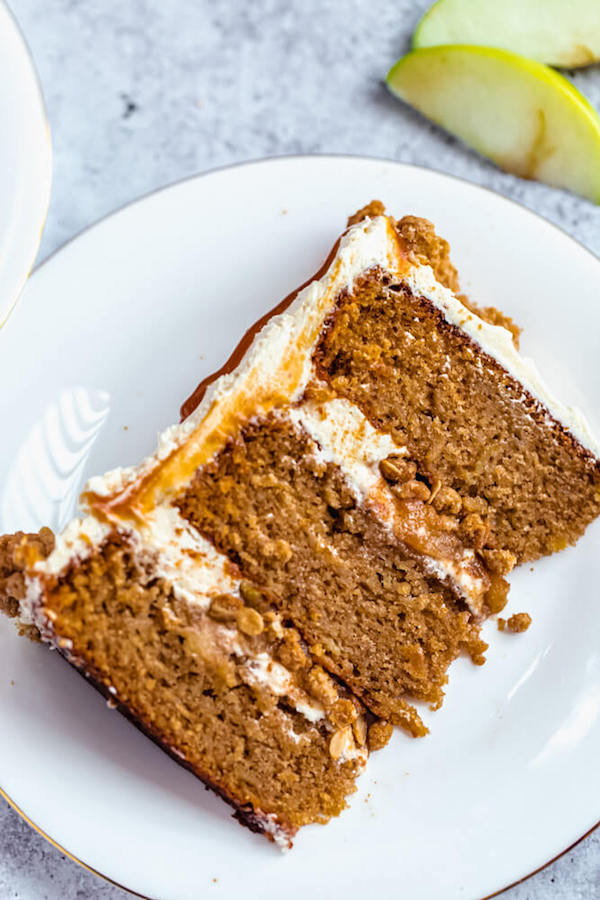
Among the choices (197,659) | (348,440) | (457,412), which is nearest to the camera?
(197,659)

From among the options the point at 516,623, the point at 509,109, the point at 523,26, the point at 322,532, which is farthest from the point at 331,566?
the point at 523,26

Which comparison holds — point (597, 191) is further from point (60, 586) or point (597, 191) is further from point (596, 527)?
point (60, 586)

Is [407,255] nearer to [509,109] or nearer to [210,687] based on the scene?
[509,109]

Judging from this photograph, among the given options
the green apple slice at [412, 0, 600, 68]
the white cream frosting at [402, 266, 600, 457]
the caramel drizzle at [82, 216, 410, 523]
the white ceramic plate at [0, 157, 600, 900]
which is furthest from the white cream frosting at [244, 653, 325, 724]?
the green apple slice at [412, 0, 600, 68]

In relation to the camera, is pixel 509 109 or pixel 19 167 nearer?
pixel 19 167

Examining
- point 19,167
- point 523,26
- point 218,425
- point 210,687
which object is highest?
point 523,26

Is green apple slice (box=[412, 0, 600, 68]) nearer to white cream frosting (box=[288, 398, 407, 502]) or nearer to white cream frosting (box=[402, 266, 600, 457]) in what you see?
white cream frosting (box=[402, 266, 600, 457])

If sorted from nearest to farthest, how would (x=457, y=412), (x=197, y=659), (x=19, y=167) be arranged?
(x=19, y=167), (x=197, y=659), (x=457, y=412)
